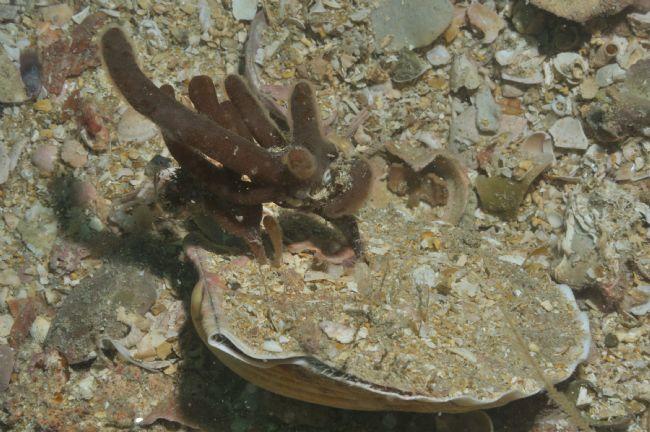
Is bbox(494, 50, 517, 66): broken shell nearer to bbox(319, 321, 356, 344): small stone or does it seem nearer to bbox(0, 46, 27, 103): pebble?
bbox(319, 321, 356, 344): small stone

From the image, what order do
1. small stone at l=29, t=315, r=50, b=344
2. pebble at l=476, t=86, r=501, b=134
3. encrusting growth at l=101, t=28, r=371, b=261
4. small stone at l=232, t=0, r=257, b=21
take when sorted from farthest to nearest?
1. small stone at l=232, t=0, r=257, b=21
2. pebble at l=476, t=86, r=501, b=134
3. small stone at l=29, t=315, r=50, b=344
4. encrusting growth at l=101, t=28, r=371, b=261

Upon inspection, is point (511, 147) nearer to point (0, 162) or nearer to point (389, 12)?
point (389, 12)

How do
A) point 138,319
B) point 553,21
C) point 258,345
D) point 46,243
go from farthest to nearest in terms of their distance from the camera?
point 553,21
point 46,243
point 138,319
point 258,345

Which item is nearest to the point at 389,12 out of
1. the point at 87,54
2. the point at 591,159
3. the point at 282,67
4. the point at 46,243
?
the point at 282,67

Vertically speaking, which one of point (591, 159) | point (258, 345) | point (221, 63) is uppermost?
point (221, 63)

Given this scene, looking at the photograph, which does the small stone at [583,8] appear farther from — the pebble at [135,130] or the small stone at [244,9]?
the pebble at [135,130]

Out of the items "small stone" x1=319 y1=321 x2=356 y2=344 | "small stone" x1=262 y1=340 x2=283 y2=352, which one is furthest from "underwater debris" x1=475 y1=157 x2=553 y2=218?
"small stone" x1=262 y1=340 x2=283 y2=352
